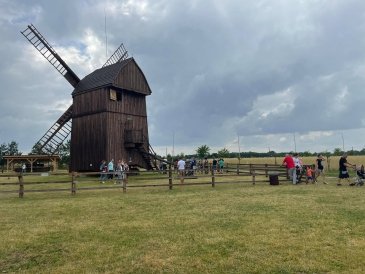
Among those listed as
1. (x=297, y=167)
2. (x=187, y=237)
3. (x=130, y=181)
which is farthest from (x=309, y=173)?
(x=187, y=237)

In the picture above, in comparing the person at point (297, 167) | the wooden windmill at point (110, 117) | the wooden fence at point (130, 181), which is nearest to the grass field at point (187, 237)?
the wooden fence at point (130, 181)

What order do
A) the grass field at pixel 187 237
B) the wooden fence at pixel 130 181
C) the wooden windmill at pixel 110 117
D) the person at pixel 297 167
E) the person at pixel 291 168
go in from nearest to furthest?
the grass field at pixel 187 237 < the wooden fence at pixel 130 181 < the person at pixel 291 168 < the person at pixel 297 167 < the wooden windmill at pixel 110 117

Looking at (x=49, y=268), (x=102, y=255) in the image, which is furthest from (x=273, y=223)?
(x=49, y=268)

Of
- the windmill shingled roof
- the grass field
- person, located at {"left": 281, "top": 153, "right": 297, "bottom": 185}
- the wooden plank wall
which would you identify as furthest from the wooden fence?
the wooden plank wall

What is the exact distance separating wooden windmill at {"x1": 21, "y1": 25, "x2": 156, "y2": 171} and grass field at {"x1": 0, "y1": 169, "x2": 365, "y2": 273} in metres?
18.0

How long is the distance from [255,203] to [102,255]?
681 cm

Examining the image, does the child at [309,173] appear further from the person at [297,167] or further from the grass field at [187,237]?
the grass field at [187,237]

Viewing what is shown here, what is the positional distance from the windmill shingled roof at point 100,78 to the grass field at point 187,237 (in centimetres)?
1956

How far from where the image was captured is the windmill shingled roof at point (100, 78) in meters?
30.8

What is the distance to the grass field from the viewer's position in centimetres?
602

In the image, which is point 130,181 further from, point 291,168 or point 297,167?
point 297,167

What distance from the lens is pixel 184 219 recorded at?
962cm

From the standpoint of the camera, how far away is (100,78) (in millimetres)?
32094

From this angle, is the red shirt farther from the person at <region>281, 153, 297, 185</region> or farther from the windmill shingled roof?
the windmill shingled roof
